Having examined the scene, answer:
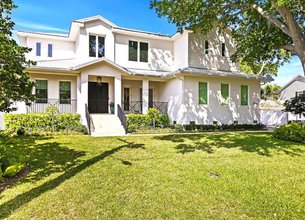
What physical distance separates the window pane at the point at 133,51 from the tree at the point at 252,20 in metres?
4.85

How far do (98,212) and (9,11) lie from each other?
21.4 ft

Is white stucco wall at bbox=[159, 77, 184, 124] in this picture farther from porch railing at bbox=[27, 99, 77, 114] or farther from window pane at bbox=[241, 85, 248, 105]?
porch railing at bbox=[27, 99, 77, 114]

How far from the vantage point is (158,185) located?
16.0 feet

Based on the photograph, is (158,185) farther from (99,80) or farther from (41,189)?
(99,80)

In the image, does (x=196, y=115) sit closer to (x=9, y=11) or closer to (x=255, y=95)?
(x=255, y=95)

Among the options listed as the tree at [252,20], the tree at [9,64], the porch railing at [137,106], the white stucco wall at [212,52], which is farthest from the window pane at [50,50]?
the tree at [9,64]

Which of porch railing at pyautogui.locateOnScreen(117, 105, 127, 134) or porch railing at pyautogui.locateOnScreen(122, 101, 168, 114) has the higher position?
porch railing at pyautogui.locateOnScreen(122, 101, 168, 114)

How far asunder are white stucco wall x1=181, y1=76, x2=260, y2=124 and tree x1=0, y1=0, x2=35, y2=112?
34.0 ft

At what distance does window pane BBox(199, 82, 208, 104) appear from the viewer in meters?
15.7

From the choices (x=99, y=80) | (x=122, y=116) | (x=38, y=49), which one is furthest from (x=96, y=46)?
(x=122, y=116)

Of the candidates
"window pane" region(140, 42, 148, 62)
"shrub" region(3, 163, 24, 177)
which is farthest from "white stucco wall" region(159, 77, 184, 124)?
"shrub" region(3, 163, 24, 177)

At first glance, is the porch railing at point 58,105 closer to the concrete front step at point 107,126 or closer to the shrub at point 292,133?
the concrete front step at point 107,126

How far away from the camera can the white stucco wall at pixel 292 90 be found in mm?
32375

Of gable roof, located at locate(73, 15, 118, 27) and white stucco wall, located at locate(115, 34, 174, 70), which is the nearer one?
gable roof, located at locate(73, 15, 118, 27)
